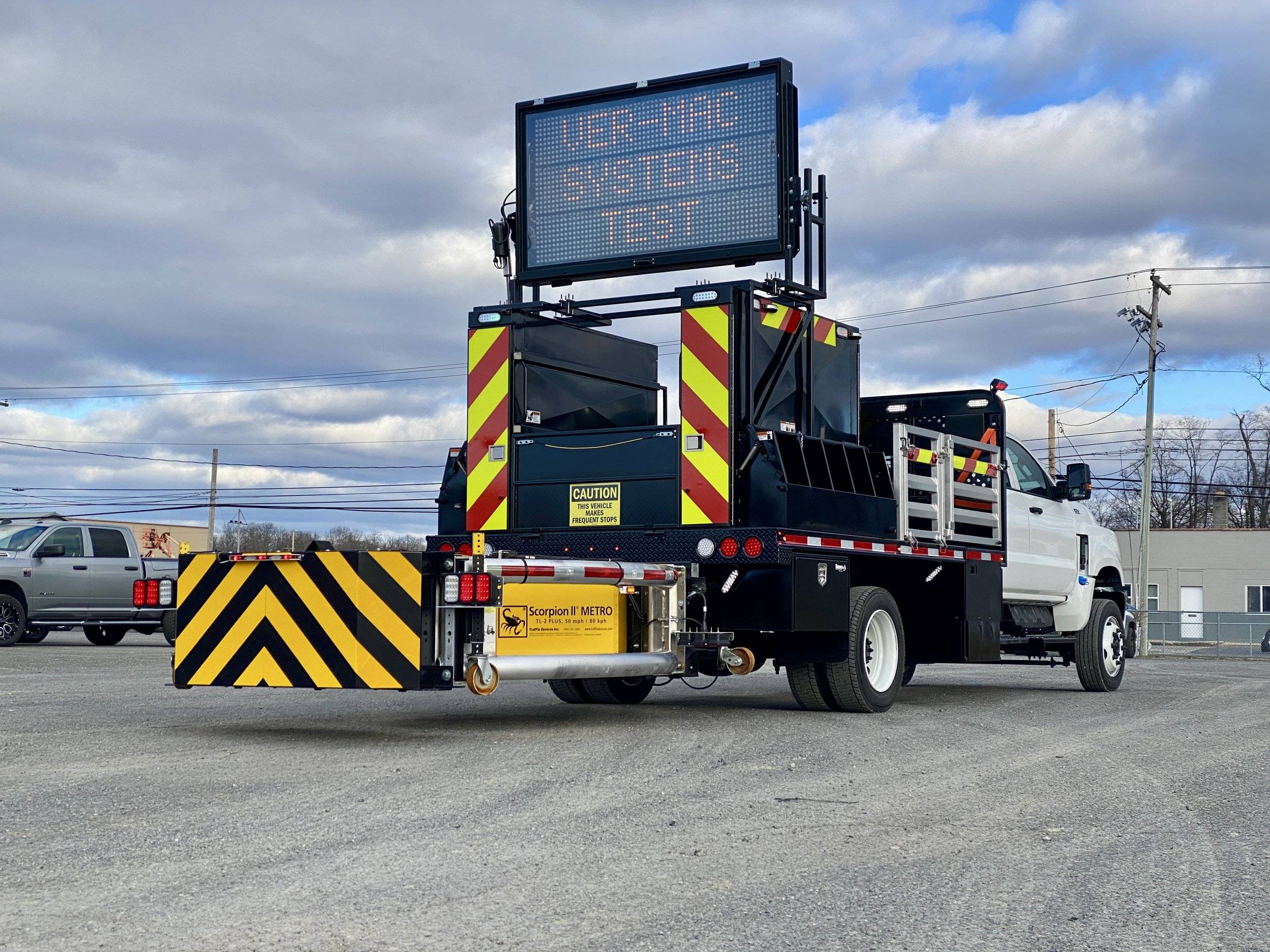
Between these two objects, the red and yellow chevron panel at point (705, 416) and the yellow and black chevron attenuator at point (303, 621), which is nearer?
the yellow and black chevron attenuator at point (303, 621)

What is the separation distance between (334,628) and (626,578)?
201 cm

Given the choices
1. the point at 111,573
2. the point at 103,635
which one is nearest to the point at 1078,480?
the point at 111,573

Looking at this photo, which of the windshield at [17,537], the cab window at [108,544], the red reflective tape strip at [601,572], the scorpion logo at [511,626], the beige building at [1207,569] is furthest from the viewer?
the beige building at [1207,569]

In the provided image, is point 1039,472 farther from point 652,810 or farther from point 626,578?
point 652,810

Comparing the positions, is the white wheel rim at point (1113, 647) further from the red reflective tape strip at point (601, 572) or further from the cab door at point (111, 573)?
the cab door at point (111, 573)

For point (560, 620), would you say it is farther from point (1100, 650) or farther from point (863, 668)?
point (1100, 650)

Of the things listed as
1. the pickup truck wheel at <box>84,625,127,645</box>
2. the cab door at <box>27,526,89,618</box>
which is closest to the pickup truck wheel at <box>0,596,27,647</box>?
the cab door at <box>27,526,89,618</box>

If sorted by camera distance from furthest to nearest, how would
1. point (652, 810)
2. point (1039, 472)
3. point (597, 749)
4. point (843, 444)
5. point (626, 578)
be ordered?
point (1039, 472) → point (843, 444) → point (626, 578) → point (597, 749) → point (652, 810)

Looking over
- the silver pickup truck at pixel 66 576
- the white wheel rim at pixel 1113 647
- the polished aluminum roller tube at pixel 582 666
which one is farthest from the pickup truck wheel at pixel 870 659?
the silver pickup truck at pixel 66 576

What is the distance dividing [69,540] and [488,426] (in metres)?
13.8

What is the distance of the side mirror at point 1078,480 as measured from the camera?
14.6 metres

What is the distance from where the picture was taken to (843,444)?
36.6ft

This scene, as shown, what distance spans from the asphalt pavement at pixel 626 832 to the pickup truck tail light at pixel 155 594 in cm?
87

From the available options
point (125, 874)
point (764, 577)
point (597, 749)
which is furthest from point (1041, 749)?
point (125, 874)
